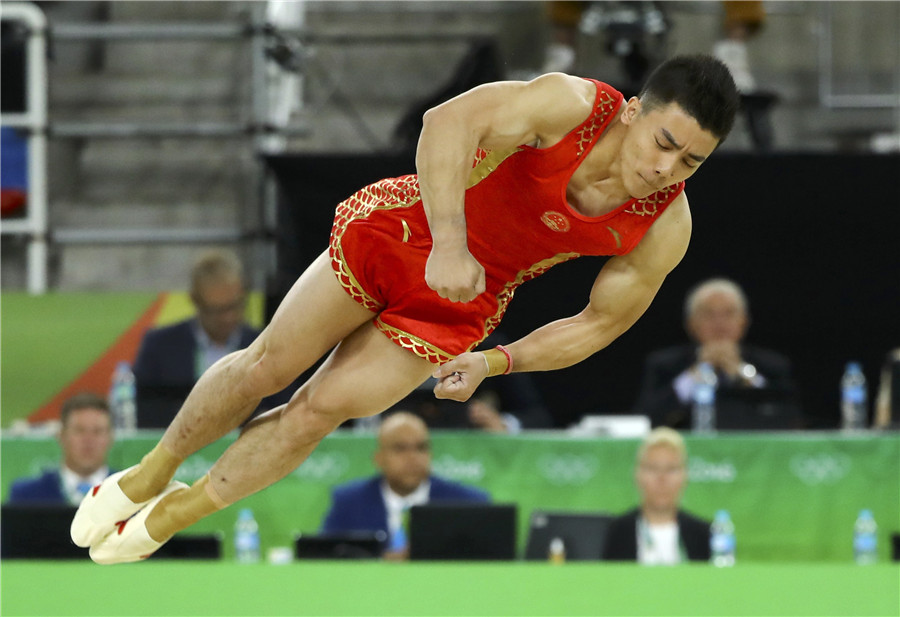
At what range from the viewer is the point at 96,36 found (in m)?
7.41

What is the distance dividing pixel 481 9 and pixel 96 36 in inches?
124

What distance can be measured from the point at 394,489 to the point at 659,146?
2859mm

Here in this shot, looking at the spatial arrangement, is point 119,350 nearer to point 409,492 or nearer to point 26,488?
point 26,488

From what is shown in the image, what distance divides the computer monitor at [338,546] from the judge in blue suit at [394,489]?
35 cm

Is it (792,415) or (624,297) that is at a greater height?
(624,297)

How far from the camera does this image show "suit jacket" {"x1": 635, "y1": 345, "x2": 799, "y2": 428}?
5855 millimetres

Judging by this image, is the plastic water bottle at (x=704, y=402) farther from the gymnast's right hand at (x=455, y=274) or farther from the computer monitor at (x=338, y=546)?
the gymnast's right hand at (x=455, y=274)

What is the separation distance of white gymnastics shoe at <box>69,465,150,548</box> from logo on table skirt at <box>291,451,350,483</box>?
1.98 metres

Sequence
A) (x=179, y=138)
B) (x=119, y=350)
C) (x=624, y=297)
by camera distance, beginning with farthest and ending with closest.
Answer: (x=179, y=138), (x=119, y=350), (x=624, y=297)

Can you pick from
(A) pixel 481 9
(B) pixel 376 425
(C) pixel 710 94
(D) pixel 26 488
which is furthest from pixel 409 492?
(A) pixel 481 9

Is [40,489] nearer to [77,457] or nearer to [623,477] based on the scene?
[77,457]

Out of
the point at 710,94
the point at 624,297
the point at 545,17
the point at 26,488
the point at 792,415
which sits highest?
the point at 545,17

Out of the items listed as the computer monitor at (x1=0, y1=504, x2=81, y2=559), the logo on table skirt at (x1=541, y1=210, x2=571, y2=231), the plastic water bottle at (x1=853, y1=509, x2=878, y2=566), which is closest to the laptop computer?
the computer monitor at (x1=0, y1=504, x2=81, y2=559)

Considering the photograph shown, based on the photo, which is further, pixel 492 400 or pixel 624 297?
pixel 492 400
